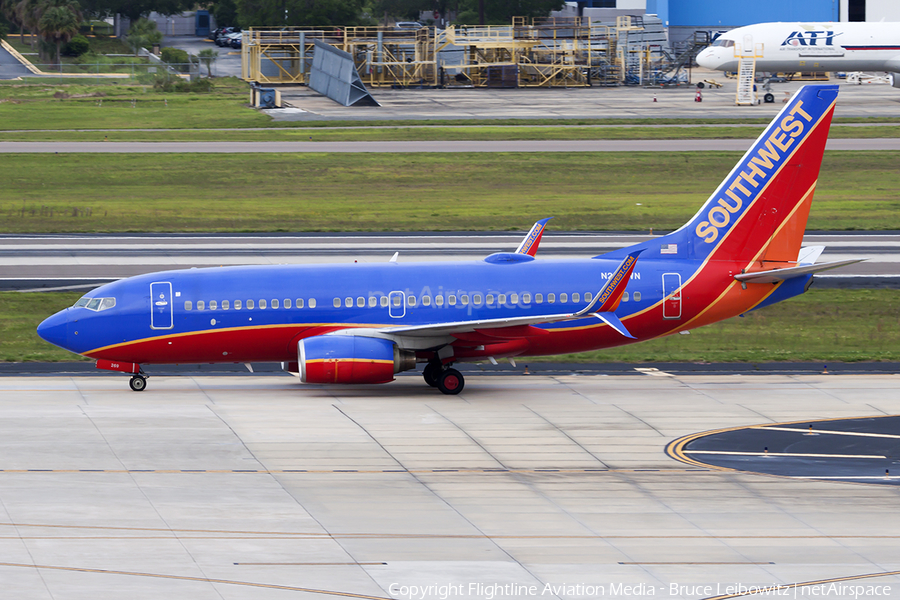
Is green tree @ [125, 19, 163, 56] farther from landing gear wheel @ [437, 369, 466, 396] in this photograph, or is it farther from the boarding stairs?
landing gear wheel @ [437, 369, 466, 396]

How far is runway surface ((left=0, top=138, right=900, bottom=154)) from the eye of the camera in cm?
8396

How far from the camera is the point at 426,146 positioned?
280 ft

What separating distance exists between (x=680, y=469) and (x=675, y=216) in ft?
127

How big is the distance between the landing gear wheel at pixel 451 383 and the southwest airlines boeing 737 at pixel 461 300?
30 millimetres

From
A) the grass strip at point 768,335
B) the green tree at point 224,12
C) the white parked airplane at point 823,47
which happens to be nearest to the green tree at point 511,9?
the green tree at point 224,12

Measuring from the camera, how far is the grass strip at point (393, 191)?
63.1m

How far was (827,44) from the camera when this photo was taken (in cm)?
11119

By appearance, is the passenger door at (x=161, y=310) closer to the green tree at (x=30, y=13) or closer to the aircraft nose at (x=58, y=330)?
the aircraft nose at (x=58, y=330)

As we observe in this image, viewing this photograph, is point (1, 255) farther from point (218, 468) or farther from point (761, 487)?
point (761, 487)

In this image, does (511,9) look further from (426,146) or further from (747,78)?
(426,146)

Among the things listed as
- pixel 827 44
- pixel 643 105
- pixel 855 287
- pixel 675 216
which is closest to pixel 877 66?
pixel 827 44

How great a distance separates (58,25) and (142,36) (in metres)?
15.2

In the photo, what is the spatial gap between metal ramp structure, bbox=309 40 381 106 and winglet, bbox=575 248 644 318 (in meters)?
83.1

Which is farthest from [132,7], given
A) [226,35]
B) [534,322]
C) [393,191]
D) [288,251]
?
[534,322]
